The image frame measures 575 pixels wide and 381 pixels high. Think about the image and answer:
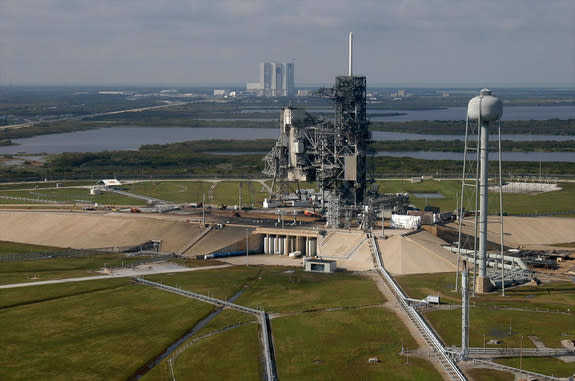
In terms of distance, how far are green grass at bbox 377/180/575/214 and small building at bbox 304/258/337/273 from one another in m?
50.3

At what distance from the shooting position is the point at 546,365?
6731 centimetres

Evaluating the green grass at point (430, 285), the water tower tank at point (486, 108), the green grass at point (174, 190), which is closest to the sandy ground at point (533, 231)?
the green grass at point (430, 285)

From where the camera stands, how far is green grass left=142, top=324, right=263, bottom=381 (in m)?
67.0

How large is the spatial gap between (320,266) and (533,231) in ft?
155

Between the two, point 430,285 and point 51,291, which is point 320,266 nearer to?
point 430,285

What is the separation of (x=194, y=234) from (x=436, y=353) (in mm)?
71748

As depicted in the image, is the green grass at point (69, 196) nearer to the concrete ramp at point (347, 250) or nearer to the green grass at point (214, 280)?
the concrete ramp at point (347, 250)

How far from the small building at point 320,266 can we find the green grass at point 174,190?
209 feet

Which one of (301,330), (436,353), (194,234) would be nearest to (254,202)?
(194,234)

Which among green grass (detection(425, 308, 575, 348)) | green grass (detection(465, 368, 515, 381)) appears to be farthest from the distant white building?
green grass (detection(465, 368, 515, 381))

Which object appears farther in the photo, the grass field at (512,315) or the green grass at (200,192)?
the green grass at (200,192)

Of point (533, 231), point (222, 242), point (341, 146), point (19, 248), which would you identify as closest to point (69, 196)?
point (19, 248)

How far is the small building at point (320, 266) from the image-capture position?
370ft

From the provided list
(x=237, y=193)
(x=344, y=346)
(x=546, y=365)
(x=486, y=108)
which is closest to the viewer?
(x=546, y=365)
